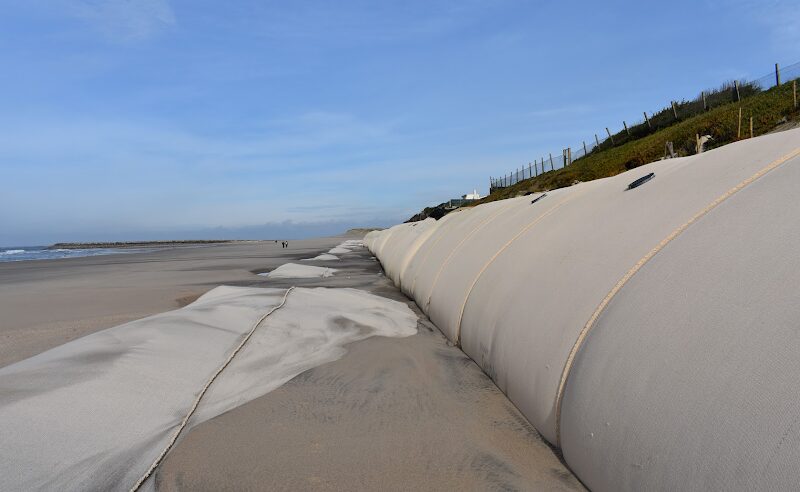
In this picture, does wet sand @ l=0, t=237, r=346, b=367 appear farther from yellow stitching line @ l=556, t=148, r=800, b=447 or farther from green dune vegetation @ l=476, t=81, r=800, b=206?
green dune vegetation @ l=476, t=81, r=800, b=206

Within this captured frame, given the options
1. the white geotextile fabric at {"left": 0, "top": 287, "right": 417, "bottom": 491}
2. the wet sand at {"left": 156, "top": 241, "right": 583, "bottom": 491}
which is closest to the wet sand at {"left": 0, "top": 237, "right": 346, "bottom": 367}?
the white geotextile fabric at {"left": 0, "top": 287, "right": 417, "bottom": 491}

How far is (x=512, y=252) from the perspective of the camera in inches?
170

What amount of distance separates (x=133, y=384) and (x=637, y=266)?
3488 mm

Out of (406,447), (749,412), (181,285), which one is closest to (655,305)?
(749,412)

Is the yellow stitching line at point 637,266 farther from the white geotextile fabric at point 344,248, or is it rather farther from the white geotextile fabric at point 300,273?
the white geotextile fabric at point 344,248

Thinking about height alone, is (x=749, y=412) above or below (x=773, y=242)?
below

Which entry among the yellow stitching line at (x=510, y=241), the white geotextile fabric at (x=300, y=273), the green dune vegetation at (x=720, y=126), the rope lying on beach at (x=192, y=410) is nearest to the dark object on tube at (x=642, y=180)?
the yellow stitching line at (x=510, y=241)

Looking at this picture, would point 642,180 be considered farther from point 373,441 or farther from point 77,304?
point 77,304

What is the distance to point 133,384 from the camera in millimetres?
3500

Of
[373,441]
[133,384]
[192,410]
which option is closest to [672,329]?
[373,441]

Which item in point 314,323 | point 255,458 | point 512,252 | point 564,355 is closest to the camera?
point 564,355

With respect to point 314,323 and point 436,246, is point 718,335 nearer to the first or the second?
point 314,323

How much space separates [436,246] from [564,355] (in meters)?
5.84

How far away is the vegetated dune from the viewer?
57.1 inches
